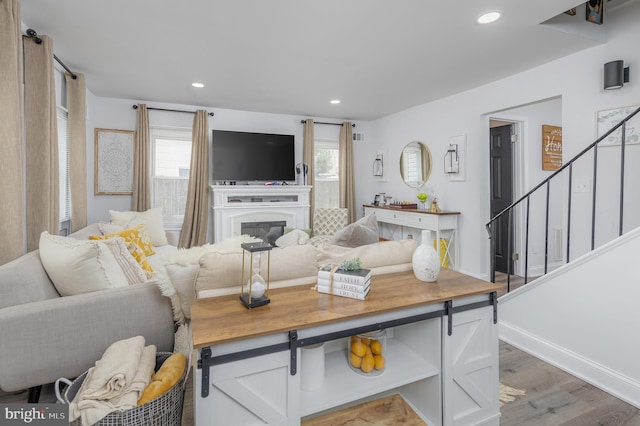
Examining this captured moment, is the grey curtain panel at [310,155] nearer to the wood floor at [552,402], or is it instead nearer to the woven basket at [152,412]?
the wood floor at [552,402]

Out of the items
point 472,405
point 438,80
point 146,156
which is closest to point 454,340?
point 472,405

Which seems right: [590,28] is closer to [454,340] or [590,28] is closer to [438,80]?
[438,80]

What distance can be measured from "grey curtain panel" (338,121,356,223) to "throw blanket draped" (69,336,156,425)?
4.59m

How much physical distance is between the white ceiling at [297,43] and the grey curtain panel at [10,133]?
412mm

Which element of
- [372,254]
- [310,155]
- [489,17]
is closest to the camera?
[372,254]

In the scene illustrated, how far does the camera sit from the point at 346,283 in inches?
58.7

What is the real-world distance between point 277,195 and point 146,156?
6.45 ft

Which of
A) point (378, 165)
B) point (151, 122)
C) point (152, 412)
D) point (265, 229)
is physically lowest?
point (152, 412)

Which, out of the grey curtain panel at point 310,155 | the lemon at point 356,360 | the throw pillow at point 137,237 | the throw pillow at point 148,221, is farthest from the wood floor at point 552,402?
the grey curtain panel at point 310,155

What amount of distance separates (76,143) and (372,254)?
3.35m

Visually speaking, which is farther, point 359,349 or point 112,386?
point 359,349

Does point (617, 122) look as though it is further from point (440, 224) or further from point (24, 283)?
point (24, 283)

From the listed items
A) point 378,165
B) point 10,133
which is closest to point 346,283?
point 10,133

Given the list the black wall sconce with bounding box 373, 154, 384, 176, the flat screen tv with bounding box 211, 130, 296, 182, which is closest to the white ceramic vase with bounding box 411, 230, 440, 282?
the flat screen tv with bounding box 211, 130, 296, 182
